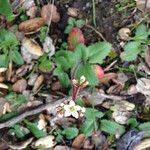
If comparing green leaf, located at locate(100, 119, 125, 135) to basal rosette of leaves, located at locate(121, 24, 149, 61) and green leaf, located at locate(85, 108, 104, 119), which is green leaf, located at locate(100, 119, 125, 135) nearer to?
green leaf, located at locate(85, 108, 104, 119)

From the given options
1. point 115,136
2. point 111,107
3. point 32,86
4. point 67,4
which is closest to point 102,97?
point 111,107

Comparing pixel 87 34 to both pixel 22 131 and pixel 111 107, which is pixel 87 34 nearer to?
pixel 111 107

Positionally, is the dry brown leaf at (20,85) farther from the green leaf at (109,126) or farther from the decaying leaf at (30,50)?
the green leaf at (109,126)

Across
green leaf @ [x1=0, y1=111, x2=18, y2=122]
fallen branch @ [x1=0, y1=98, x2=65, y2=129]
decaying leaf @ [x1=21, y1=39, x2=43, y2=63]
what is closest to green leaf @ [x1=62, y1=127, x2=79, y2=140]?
fallen branch @ [x1=0, y1=98, x2=65, y2=129]

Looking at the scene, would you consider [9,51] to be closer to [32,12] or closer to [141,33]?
[32,12]

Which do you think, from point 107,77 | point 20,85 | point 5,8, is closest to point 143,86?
point 107,77
